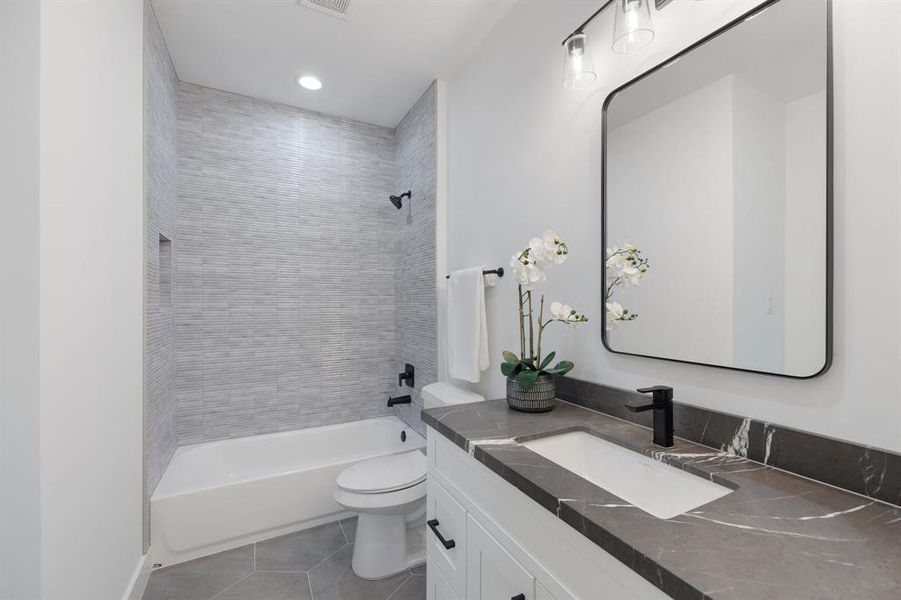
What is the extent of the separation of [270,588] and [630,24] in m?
2.54

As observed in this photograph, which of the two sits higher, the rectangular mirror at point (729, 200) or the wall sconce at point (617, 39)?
the wall sconce at point (617, 39)

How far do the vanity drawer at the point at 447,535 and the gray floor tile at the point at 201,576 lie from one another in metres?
1.16

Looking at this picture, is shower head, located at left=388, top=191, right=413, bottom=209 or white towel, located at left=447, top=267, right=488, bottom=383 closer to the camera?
white towel, located at left=447, top=267, right=488, bottom=383

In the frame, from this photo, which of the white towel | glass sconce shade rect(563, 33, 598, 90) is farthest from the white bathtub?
glass sconce shade rect(563, 33, 598, 90)

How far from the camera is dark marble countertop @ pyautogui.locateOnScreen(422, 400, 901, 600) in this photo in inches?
20.9

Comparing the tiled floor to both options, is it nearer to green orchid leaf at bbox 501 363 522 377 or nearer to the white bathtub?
the white bathtub

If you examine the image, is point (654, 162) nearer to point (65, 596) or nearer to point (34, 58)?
point (34, 58)

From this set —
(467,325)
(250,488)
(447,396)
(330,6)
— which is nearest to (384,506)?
(447,396)

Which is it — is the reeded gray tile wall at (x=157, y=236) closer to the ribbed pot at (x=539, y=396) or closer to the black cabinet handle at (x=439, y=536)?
the black cabinet handle at (x=439, y=536)

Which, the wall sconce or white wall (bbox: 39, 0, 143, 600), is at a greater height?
the wall sconce

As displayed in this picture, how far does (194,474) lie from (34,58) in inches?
85.9

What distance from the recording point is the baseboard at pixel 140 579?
163 cm

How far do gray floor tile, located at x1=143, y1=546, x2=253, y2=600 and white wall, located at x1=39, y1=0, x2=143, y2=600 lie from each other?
25 centimetres

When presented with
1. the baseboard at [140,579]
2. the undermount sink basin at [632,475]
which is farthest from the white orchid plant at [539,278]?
the baseboard at [140,579]
